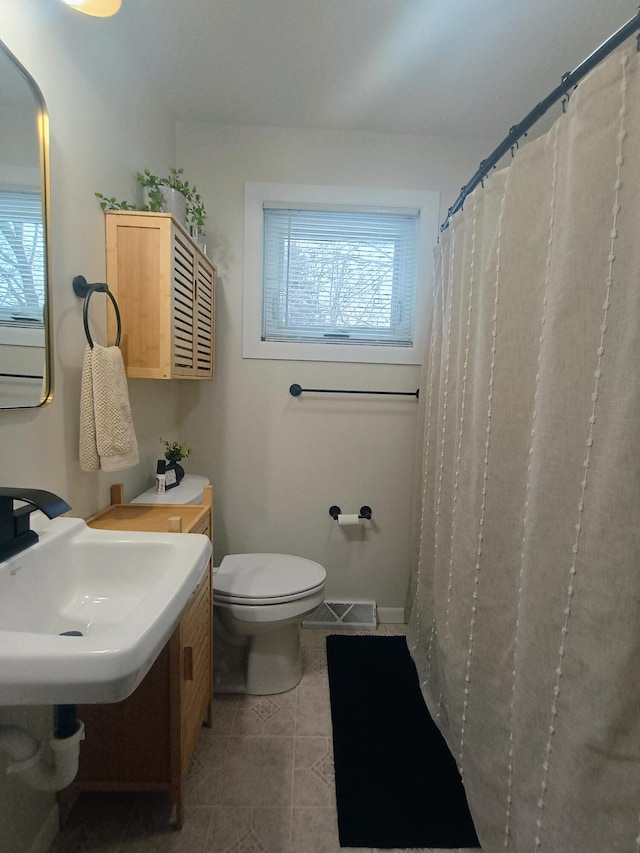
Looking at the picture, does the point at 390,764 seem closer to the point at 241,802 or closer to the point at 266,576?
the point at 241,802

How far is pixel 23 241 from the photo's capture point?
0.84 m

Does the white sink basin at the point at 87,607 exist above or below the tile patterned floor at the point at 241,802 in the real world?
above

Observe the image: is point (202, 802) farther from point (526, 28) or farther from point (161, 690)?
point (526, 28)

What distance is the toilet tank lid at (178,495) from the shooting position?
4.49 ft

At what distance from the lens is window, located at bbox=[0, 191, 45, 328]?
803 millimetres

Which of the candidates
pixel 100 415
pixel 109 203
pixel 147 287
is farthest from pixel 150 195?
pixel 100 415

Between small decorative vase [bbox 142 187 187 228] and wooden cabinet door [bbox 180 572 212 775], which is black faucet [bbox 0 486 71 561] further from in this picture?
small decorative vase [bbox 142 187 187 228]

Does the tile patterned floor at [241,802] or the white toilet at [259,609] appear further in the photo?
the white toilet at [259,609]

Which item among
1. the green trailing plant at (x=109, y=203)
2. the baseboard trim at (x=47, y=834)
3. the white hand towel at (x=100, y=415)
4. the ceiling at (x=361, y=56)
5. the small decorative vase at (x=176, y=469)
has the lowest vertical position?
the baseboard trim at (x=47, y=834)

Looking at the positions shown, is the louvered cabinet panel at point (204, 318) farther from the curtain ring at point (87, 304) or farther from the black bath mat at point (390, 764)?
the black bath mat at point (390, 764)

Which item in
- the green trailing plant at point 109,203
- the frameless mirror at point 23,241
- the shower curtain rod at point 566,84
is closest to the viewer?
the shower curtain rod at point 566,84

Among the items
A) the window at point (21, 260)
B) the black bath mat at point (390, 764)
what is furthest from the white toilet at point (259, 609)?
the window at point (21, 260)

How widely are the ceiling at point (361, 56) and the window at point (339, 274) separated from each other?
0.33 metres

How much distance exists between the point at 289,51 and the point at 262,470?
5.62 ft
